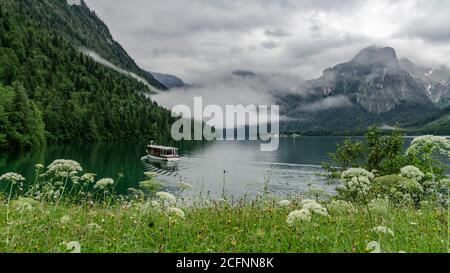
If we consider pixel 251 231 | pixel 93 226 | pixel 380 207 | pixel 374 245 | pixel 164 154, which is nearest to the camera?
pixel 374 245

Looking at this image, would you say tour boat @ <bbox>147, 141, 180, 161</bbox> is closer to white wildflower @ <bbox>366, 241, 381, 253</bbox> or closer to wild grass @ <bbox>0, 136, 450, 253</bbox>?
wild grass @ <bbox>0, 136, 450, 253</bbox>

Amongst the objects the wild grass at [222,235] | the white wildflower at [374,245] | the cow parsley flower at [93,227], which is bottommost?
the wild grass at [222,235]

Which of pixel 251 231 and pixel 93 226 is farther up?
pixel 93 226

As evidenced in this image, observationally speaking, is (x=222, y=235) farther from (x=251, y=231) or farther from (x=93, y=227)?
(x=93, y=227)

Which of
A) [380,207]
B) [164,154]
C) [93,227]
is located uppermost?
[380,207]

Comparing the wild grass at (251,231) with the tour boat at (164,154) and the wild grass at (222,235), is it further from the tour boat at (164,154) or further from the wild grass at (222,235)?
the tour boat at (164,154)

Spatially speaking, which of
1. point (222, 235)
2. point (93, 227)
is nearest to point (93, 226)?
point (93, 227)

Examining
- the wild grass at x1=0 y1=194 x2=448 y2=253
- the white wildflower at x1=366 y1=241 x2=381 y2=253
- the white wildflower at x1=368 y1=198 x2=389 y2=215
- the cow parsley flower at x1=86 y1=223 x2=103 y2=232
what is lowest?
the wild grass at x1=0 y1=194 x2=448 y2=253

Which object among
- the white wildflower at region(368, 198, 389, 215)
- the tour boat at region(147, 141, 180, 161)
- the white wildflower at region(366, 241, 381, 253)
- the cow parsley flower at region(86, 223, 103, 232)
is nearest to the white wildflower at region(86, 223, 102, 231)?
the cow parsley flower at region(86, 223, 103, 232)

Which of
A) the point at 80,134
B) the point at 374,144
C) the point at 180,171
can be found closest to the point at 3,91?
the point at 180,171

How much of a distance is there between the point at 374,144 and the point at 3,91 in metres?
92.6

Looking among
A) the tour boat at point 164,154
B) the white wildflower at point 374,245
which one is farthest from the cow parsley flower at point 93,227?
the tour boat at point 164,154

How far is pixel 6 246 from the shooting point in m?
5.53
